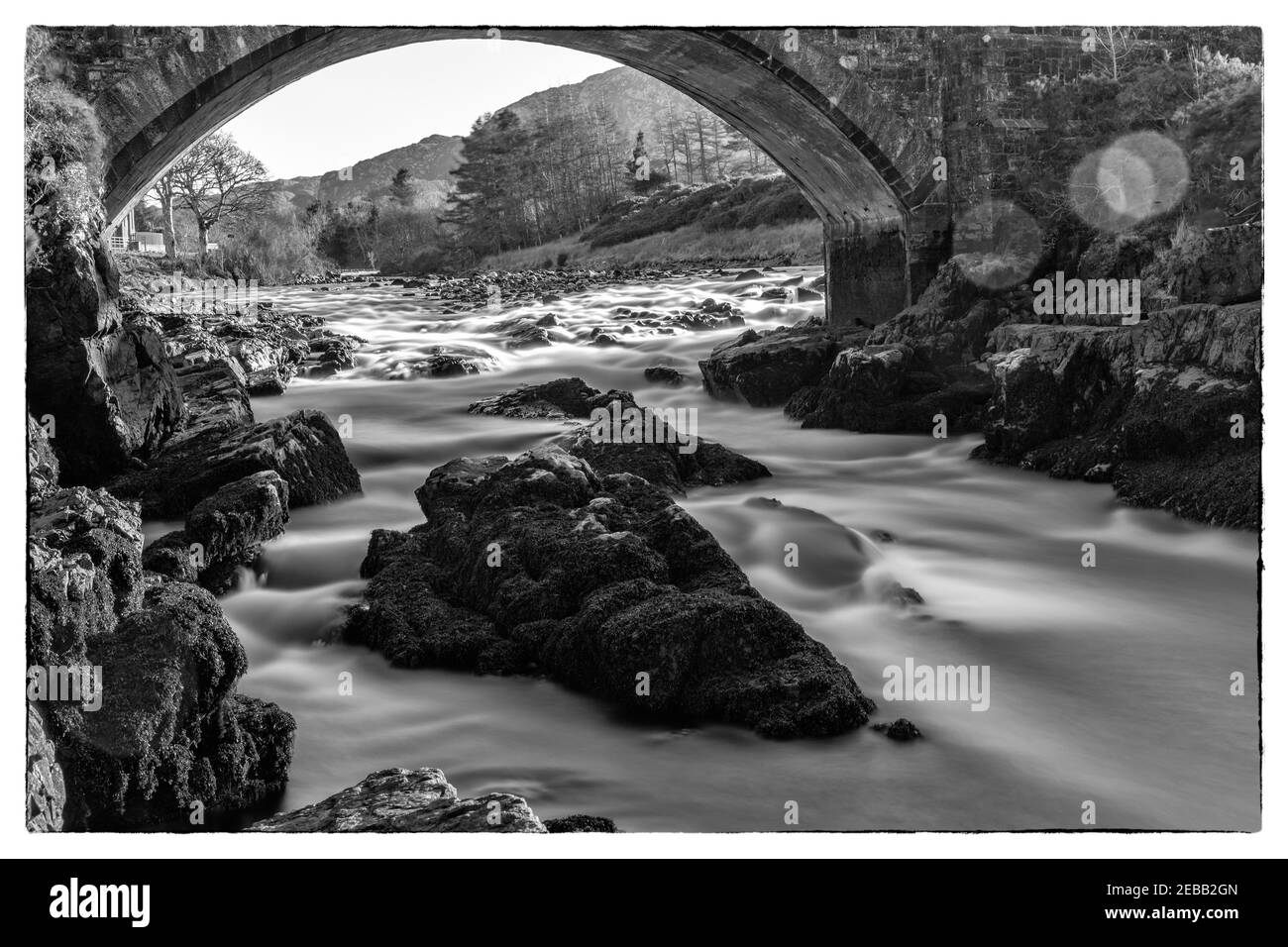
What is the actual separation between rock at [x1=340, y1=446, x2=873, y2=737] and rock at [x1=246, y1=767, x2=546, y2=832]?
887mm

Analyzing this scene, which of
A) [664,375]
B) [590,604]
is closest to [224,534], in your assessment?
[590,604]

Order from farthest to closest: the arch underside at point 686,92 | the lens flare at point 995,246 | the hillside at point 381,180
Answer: the hillside at point 381,180, the lens flare at point 995,246, the arch underside at point 686,92

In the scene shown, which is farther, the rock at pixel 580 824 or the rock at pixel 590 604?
the rock at pixel 590 604

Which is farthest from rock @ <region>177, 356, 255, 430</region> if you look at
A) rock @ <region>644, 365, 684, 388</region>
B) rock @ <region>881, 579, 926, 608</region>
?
rock @ <region>881, 579, 926, 608</region>

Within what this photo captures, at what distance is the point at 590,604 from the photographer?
4688mm

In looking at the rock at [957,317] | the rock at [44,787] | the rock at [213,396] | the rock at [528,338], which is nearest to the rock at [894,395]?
the rock at [957,317]

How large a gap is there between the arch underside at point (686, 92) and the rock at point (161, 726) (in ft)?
11.2

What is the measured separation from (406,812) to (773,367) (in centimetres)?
674

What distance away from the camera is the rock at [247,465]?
618 cm

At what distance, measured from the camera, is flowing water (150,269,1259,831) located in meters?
4.18

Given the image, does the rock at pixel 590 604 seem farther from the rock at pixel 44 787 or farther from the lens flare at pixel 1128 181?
the lens flare at pixel 1128 181

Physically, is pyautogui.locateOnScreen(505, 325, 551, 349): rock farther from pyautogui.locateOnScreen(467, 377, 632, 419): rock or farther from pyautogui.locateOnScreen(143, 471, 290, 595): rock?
pyautogui.locateOnScreen(143, 471, 290, 595): rock

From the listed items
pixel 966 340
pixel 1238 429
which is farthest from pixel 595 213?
pixel 1238 429
